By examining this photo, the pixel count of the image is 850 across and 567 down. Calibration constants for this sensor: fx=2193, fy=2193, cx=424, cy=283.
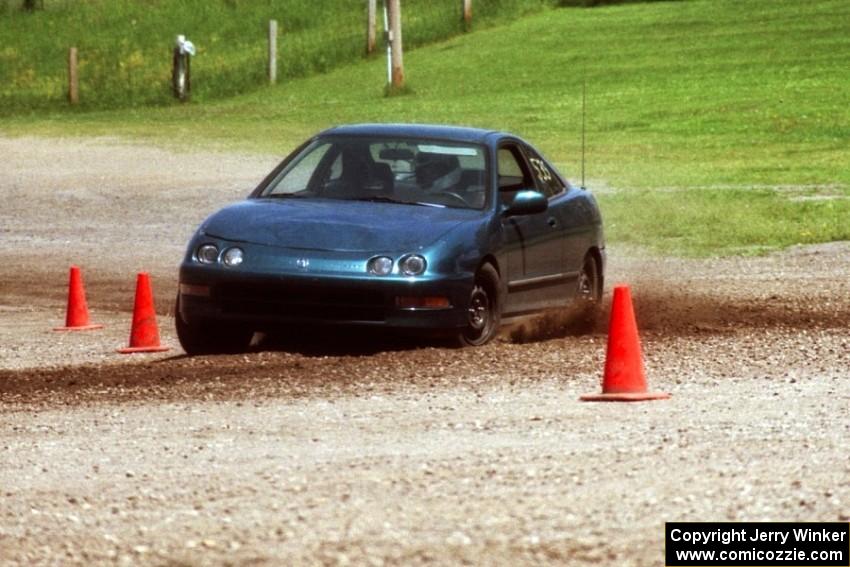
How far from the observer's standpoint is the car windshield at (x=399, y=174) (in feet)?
45.6

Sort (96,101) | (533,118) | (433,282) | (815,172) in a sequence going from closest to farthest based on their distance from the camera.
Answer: (433,282), (815,172), (533,118), (96,101)

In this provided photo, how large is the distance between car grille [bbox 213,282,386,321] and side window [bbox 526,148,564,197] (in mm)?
2463

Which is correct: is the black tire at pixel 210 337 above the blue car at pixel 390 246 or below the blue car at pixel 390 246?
below

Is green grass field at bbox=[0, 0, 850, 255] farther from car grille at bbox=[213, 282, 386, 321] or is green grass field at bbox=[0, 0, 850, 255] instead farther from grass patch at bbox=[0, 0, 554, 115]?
car grille at bbox=[213, 282, 386, 321]

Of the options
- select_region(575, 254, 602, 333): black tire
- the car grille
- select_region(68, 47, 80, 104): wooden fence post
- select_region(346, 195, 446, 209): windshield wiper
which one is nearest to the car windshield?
select_region(346, 195, 446, 209): windshield wiper

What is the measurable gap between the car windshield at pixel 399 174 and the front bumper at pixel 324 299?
1.07m

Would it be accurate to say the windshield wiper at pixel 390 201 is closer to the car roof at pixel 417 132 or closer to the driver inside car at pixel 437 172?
the driver inside car at pixel 437 172

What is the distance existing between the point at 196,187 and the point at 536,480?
22447mm

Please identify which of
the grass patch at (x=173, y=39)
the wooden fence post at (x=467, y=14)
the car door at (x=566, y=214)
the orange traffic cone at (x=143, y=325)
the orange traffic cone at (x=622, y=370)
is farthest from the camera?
the wooden fence post at (x=467, y=14)

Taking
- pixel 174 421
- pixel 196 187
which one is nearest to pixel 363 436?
pixel 174 421

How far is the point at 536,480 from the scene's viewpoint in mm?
8492

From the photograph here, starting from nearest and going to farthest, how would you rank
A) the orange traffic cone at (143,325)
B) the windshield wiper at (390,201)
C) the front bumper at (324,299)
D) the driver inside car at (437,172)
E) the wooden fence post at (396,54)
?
1. the front bumper at (324,299)
2. the windshield wiper at (390,201)
3. the driver inside car at (437,172)
4. the orange traffic cone at (143,325)
5. the wooden fence post at (396,54)

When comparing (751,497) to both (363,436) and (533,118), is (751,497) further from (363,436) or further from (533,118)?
(533,118)

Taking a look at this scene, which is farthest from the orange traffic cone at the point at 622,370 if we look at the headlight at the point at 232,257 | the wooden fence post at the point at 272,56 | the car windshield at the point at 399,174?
the wooden fence post at the point at 272,56
